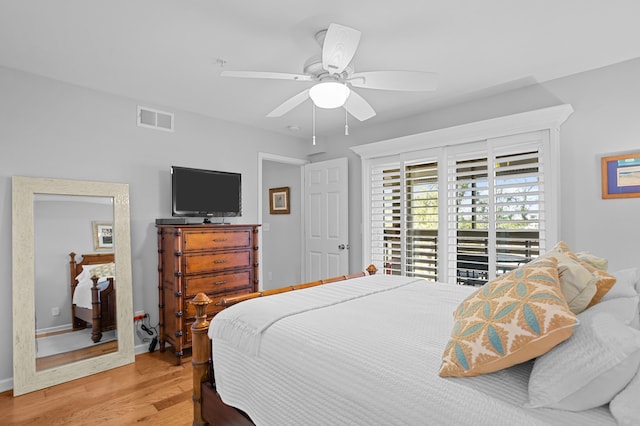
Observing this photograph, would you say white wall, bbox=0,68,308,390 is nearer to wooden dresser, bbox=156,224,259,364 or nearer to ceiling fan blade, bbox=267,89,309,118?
wooden dresser, bbox=156,224,259,364

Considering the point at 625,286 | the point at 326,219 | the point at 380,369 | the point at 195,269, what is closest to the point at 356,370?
the point at 380,369

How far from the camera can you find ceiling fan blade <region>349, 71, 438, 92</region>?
81.7 inches

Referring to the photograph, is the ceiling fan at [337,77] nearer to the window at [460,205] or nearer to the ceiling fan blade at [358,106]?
the ceiling fan blade at [358,106]

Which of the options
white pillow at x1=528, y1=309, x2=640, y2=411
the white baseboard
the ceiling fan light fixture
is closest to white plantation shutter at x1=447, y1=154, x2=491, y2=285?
the ceiling fan light fixture

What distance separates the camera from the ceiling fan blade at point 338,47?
1729mm

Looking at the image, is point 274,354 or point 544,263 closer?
point 544,263

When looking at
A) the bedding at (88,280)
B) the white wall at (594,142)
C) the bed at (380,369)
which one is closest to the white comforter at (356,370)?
the bed at (380,369)

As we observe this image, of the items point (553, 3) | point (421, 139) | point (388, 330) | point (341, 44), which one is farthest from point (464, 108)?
point (388, 330)

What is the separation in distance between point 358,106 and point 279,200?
333 centimetres

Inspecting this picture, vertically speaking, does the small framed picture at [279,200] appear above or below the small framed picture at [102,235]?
above

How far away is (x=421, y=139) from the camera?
12.5 ft

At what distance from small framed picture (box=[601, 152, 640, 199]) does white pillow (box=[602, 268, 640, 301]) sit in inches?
50.7

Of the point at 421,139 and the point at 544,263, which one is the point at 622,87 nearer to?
the point at 421,139

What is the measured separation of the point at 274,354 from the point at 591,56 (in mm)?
3066
